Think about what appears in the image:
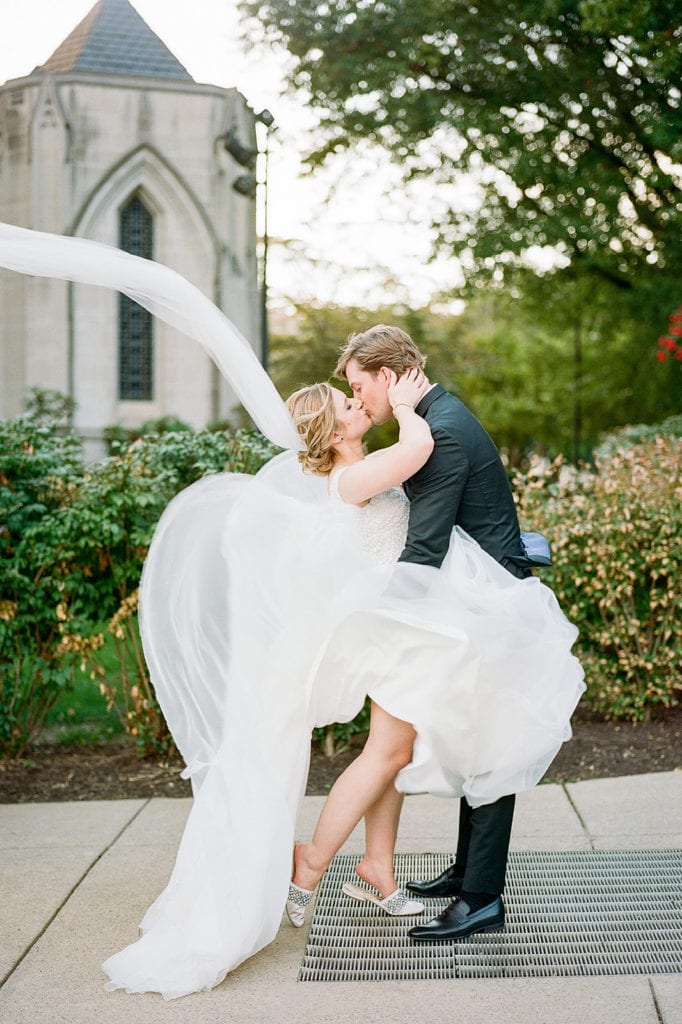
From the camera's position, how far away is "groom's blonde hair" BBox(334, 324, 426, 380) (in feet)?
13.4

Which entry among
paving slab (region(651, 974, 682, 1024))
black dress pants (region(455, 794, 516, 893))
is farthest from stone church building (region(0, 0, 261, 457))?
paving slab (region(651, 974, 682, 1024))

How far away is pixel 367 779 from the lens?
4.01 m

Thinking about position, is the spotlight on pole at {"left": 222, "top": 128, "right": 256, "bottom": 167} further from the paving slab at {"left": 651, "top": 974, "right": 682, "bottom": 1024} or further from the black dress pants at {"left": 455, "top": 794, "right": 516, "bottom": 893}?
the paving slab at {"left": 651, "top": 974, "right": 682, "bottom": 1024}

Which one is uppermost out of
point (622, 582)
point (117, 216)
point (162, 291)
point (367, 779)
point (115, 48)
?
point (115, 48)

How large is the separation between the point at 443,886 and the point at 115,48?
28535 millimetres

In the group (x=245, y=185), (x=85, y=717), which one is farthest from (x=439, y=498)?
(x=245, y=185)

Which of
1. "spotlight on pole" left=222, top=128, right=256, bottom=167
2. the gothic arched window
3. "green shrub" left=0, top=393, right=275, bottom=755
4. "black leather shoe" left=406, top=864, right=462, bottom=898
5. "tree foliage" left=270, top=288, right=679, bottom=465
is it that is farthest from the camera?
the gothic arched window

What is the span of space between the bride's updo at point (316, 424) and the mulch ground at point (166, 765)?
9.00 feet

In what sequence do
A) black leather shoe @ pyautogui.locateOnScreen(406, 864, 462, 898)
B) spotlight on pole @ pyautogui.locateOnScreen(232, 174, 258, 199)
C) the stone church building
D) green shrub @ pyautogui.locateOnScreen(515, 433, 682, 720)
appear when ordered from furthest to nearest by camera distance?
the stone church building < spotlight on pole @ pyautogui.locateOnScreen(232, 174, 258, 199) < green shrub @ pyautogui.locateOnScreen(515, 433, 682, 720) < black leather shoe @ pyautogui.locateOnScreen(406, 864, 462, 898)

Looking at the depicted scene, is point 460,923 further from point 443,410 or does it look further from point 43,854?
point 43,854

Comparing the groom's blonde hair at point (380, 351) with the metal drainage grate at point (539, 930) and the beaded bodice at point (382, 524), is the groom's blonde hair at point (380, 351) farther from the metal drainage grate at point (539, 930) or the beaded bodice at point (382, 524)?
the metal drainage grate at point (539, 930)

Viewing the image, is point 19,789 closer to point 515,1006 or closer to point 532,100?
point 515,1006

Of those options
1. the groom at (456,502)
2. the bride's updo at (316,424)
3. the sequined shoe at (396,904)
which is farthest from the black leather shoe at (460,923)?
the bride's updo at (316,424)

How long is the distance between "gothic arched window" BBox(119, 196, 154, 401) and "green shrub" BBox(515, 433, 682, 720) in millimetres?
20026
